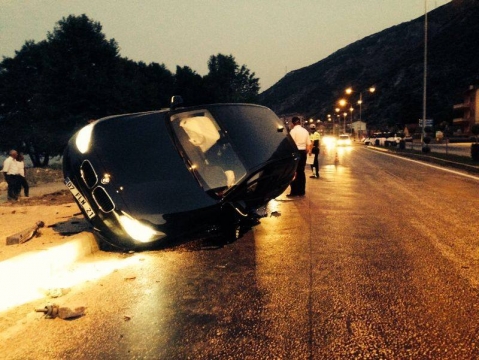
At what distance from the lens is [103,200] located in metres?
5.14

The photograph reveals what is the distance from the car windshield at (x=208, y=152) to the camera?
5633 mm

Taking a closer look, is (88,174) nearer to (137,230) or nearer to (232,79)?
(137,230)

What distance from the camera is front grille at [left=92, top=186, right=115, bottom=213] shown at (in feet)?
16.6

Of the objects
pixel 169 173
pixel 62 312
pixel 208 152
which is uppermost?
pixel 208 152

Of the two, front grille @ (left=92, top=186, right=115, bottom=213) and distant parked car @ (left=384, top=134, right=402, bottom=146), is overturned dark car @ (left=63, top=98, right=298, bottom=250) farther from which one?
distant parked car @ (left=384, top=134, right=402, bottom=146)

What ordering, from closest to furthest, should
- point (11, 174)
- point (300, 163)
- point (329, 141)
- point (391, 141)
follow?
point (300, 163)
point (11, 174)
point (391, 141)
point (329, 141)

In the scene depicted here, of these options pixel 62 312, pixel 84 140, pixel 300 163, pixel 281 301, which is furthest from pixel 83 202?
pixel 300 163

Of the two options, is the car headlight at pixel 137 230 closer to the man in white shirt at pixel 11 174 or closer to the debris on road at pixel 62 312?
the debris on road at pixel 62 312

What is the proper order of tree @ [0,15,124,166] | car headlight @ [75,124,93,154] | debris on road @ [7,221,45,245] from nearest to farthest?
car headlight @ [75,124,93,154]
debris on road @ [7,221,45,245]
tree @ [0,15,124,166]

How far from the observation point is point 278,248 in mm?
5875

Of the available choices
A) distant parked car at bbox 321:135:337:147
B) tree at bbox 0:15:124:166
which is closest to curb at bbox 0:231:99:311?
tree at bbox 0:15:124:166

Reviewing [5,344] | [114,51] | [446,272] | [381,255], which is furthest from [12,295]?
[114,51]

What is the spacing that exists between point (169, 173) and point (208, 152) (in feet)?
3.03

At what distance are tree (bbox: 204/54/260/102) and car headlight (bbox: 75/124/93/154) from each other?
308 feet
